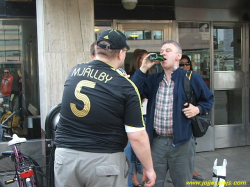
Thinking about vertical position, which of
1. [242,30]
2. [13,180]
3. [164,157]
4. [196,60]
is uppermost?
[242,30]

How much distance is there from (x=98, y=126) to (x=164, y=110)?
3.64 feet

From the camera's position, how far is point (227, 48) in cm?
674

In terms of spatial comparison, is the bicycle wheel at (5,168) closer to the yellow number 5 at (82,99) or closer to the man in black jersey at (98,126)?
the man in black jersey at (98,126)

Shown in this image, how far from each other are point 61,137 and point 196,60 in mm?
4787

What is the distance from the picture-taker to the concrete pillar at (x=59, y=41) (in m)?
4.52

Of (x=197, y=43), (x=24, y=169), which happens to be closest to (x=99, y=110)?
(x=24, y=169)

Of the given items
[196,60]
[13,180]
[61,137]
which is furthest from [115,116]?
[196,60]

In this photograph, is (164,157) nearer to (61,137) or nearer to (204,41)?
(61,137)

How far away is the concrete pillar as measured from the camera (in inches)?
178

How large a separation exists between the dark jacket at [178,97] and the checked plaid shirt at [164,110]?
0.04 metres

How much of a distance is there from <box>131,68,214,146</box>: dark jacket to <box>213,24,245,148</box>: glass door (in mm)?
3685

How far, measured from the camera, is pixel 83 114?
2.15 metres

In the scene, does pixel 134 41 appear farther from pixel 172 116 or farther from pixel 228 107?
pixel 172 116

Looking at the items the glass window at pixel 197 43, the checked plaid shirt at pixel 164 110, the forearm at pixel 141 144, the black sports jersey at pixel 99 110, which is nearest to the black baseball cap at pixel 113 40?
the black sports jersey at pixel 99 110
